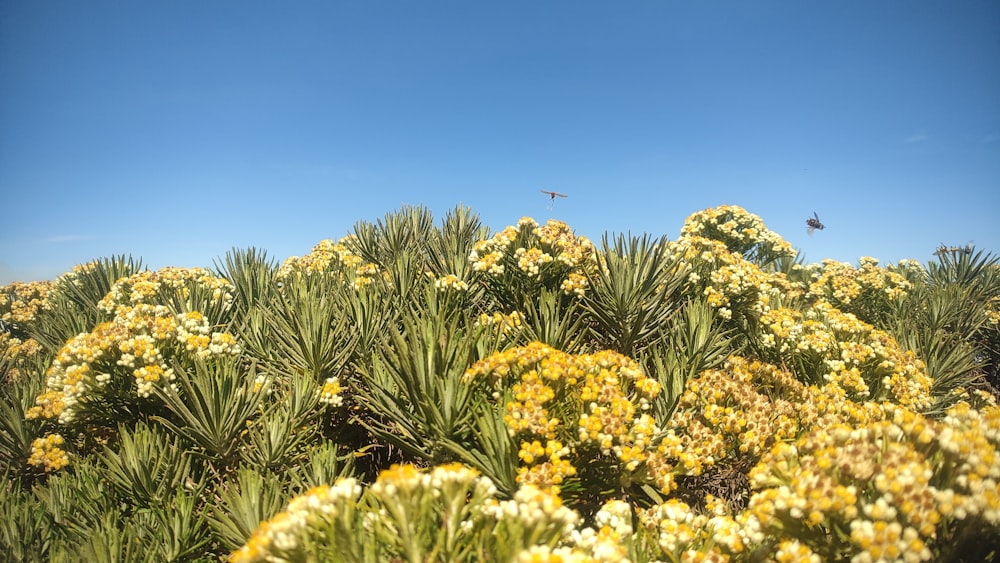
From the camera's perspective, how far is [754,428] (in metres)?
3.07

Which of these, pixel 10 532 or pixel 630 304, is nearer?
pixel 10 532

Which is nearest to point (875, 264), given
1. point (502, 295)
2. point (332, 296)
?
point (502, 295)

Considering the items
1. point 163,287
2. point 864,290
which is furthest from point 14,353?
point 864,290

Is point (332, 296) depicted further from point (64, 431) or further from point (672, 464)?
point (672, 464)

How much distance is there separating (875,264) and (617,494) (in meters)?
8.18

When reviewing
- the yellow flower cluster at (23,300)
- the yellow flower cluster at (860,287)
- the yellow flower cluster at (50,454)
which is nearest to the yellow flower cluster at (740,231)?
the yellow flower cluster at (860,287)

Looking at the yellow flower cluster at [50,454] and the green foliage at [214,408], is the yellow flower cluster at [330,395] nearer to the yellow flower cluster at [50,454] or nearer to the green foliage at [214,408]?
the green foliage at [214,408]

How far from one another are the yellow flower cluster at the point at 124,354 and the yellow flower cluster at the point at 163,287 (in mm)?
1153

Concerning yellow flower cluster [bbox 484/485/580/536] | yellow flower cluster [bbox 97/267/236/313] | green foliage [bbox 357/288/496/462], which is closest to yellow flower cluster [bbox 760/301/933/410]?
green foliage [bbox 357/288/496/462]

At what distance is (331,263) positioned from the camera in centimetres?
696

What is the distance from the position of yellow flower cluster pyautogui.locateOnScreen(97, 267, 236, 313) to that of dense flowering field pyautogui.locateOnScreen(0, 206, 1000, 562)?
1.5 inches

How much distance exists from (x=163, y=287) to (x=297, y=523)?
4956mm

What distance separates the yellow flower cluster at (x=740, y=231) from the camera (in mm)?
8680

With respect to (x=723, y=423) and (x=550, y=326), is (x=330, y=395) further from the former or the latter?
(x=723, y=423)
